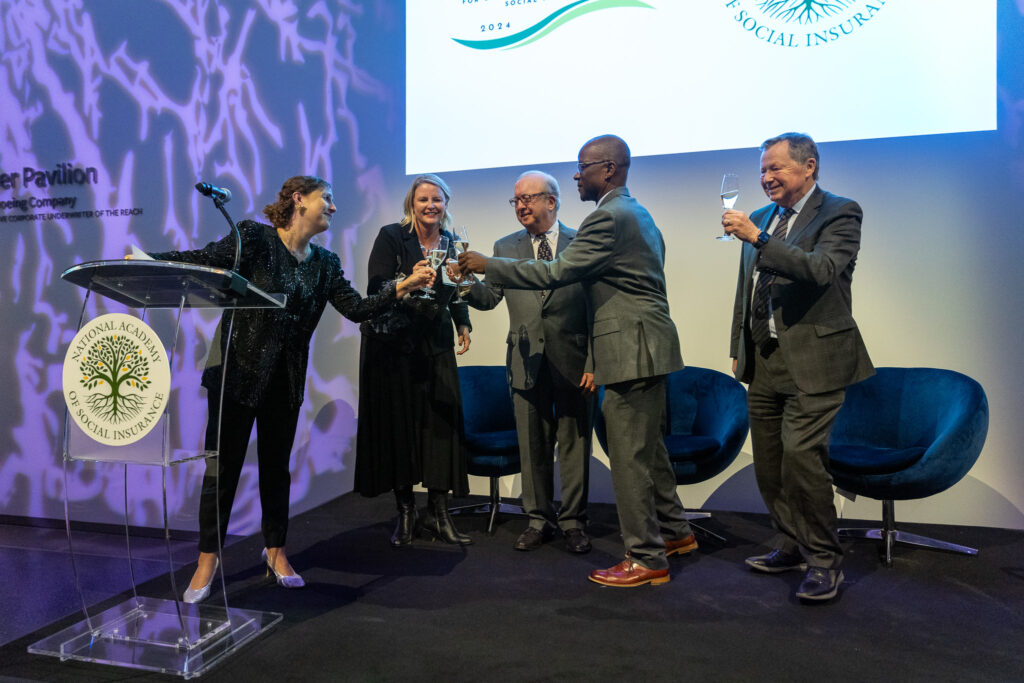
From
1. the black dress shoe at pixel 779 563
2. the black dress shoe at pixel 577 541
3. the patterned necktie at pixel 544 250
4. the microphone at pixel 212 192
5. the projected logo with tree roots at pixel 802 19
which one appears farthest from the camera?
the projected logo with tree roots at pixel 802 19

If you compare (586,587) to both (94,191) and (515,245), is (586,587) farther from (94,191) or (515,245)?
(94,191)

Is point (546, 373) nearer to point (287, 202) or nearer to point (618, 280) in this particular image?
point (618, 280)

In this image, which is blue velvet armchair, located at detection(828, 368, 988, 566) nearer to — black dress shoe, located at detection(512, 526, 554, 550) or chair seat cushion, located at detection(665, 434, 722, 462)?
chair seat cushion, located at detection(665, 434, 722, 462)

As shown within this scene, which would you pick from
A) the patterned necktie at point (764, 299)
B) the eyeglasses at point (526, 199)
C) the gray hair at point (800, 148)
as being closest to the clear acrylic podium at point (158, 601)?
the eyeglasses at point (526, 199)

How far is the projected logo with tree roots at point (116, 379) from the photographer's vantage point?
2070mm

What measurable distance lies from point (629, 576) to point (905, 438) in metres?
1.50

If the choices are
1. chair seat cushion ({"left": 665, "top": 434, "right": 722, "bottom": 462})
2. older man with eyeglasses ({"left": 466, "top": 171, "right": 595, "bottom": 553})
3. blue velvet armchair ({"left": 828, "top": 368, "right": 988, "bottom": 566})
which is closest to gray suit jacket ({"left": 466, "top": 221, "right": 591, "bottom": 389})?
older man with eyeglasses ({"left": 466, "top": 171, "right": 595, "bottom": 553})

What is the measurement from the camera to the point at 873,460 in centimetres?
308

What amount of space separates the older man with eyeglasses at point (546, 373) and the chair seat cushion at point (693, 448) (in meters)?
0.38

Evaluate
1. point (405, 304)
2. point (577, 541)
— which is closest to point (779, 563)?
point (577, 541)

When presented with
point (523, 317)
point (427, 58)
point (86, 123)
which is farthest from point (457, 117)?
point (86, 123)

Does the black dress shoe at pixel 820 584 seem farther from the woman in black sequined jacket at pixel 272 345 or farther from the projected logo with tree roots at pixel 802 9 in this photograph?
the projected logo with tree roots at pixel 802 9

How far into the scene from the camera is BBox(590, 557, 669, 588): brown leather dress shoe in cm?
278

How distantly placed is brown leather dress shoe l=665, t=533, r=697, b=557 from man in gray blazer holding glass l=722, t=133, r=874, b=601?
48 centimetres
